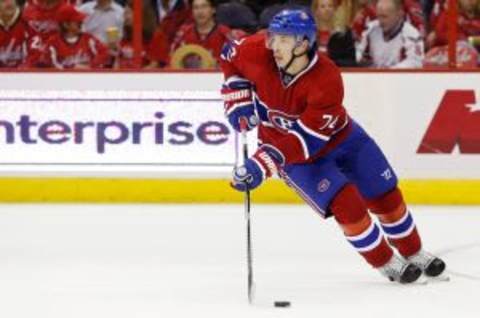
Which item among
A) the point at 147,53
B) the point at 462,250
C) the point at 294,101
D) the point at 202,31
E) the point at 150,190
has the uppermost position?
the point at 294,101

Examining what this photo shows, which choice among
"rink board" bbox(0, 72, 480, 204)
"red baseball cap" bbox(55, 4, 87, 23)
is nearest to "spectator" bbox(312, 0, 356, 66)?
"rink board" bbox(0, 72, 480, 204)

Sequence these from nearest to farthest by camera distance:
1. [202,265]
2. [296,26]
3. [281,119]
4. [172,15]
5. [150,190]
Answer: [296,26] < [281,119] < [202,265] < [150,190] < [172,15]

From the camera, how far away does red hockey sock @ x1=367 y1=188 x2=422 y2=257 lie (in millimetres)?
4941

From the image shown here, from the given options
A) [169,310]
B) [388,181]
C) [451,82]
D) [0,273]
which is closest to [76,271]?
[0,273]

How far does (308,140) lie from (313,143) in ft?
0.10

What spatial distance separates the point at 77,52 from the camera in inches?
289

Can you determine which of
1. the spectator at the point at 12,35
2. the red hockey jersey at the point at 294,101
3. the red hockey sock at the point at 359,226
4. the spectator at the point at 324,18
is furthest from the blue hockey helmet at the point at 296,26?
the spectator at the point at 12,35

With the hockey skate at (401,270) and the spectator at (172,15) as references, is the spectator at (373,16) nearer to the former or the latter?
the spectator at (172,15)

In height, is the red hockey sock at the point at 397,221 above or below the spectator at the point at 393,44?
below

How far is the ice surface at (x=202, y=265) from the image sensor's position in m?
4.46

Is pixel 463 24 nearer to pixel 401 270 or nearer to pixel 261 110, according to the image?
pixel 261 110

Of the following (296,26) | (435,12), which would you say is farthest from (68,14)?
(296,26)

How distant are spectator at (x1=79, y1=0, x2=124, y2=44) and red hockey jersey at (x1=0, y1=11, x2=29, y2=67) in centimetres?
35

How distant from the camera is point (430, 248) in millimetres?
5754
